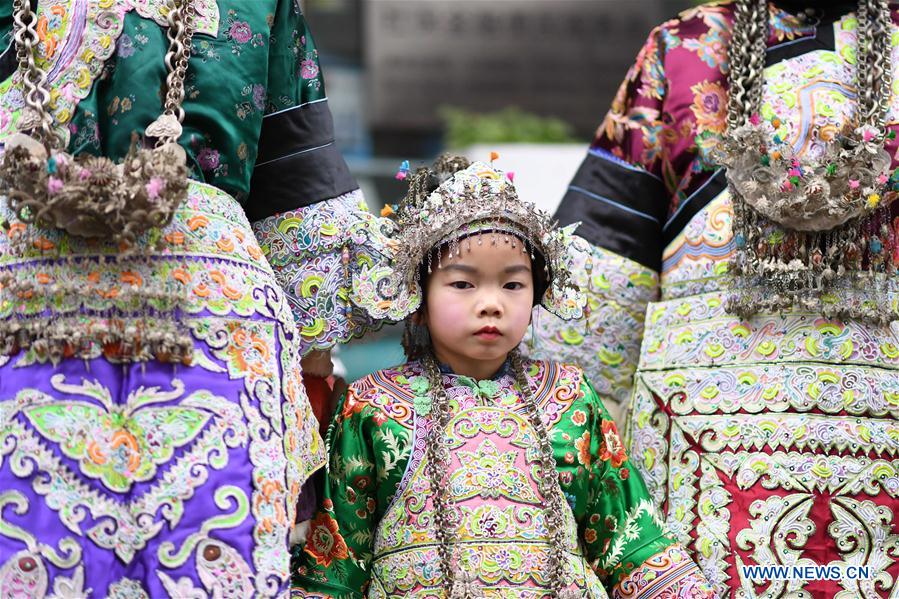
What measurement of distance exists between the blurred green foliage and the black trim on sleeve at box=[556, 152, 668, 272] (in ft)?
24.3

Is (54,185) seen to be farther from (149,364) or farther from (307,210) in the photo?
(307,210)

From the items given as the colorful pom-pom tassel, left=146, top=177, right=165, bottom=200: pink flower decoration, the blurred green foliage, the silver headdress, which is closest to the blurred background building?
the blurred green foliage

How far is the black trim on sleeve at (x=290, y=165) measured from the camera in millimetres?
3064

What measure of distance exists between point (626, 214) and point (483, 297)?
70cm

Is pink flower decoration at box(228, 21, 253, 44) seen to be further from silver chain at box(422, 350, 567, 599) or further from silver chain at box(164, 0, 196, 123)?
silver chain at box(422, 350, 567, 599)

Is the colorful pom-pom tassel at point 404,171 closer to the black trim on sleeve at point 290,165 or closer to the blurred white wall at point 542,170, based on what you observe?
the black trim on sleeve at point 290,165

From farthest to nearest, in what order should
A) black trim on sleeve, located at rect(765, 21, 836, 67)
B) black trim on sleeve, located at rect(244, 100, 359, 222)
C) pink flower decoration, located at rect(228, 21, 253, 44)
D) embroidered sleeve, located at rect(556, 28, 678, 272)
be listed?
embroidered sleeve, located at rect(556, 28, 678, 272), black trim on sleeve, located at rect(765, 21, 836, 67), black trim on sleeve, located at rect(244, 100, 359, 222), pink flower decoration, located at rect(228, 21, 253, 44)

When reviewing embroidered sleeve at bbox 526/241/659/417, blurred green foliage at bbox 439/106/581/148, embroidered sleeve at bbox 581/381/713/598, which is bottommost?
blurred green foliage at bbox 439/106/581/148

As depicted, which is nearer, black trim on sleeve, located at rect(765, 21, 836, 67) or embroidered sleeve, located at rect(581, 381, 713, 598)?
embroidered sleeve, located at rect(581, 381, 713, 598)

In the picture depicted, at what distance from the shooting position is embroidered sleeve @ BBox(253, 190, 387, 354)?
309 cm

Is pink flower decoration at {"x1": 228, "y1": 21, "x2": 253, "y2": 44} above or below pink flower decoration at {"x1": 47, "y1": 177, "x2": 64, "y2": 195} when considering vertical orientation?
above

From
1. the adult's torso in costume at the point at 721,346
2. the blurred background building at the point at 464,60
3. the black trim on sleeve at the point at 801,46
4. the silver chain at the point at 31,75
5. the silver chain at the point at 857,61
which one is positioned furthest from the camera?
the blurred background building at the point at 464,60

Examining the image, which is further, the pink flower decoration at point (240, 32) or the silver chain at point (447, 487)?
the silver chain at point (447, 487)

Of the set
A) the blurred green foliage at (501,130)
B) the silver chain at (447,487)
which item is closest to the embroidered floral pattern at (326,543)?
the silver chain at (447,487)
